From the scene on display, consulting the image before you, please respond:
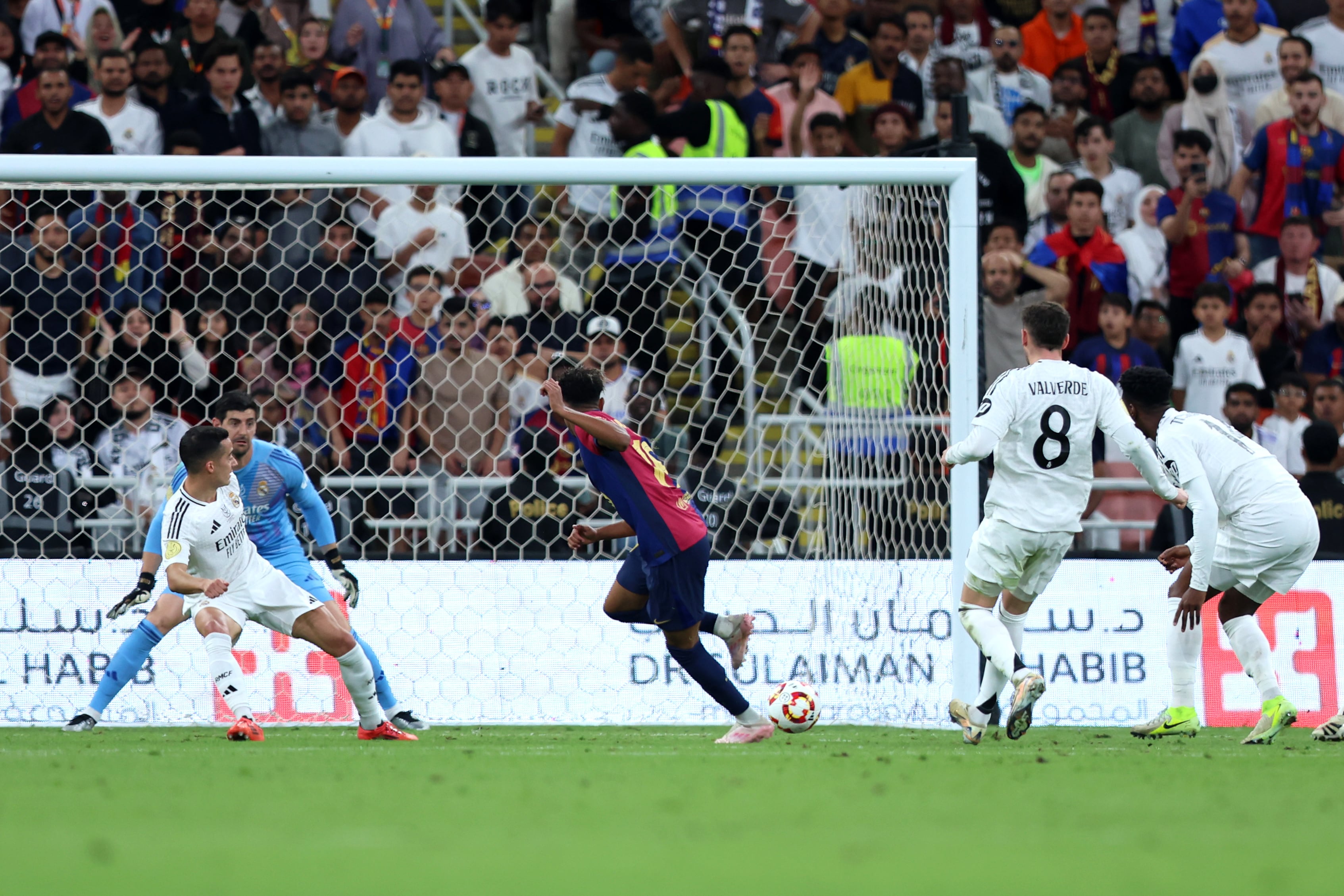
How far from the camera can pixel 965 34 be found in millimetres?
14453

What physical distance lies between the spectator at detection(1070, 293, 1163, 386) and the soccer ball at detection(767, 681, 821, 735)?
4.70 m

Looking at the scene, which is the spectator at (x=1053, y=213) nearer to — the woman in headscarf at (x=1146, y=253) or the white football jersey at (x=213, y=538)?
the woman in headscarf at (x=1146, y=253)

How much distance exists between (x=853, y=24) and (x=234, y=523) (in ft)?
27.0

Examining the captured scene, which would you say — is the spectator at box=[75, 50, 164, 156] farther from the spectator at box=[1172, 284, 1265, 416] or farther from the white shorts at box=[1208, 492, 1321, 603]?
the white shorts at box=[1208, 492, 1321, 603]

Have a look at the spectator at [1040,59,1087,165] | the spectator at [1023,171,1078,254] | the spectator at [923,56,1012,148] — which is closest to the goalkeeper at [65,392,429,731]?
the spectator at [1023,171,1078,254]

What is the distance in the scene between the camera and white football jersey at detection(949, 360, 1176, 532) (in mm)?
7812

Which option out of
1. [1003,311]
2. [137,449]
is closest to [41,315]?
[137,449]

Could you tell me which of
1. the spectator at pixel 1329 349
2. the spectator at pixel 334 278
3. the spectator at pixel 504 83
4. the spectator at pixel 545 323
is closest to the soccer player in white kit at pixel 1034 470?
the spectator at pixel 545 323

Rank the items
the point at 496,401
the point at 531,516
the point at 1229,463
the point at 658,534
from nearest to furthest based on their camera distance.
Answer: the point at 658,534 < the point at 1229,463 < the point at 531,516 < the point at 496,401

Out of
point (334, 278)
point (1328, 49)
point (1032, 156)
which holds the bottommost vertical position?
point (334, 278)

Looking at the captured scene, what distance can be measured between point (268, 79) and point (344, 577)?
19.5ft

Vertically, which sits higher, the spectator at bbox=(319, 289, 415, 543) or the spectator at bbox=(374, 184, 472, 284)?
the spectator at bbox=(374, 184, 472, 284)

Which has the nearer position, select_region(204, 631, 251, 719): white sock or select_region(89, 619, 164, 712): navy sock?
select_region(204, 631, 251, 719): white sock

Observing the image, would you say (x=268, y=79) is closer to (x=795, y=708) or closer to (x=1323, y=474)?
(x=795, y=708)
